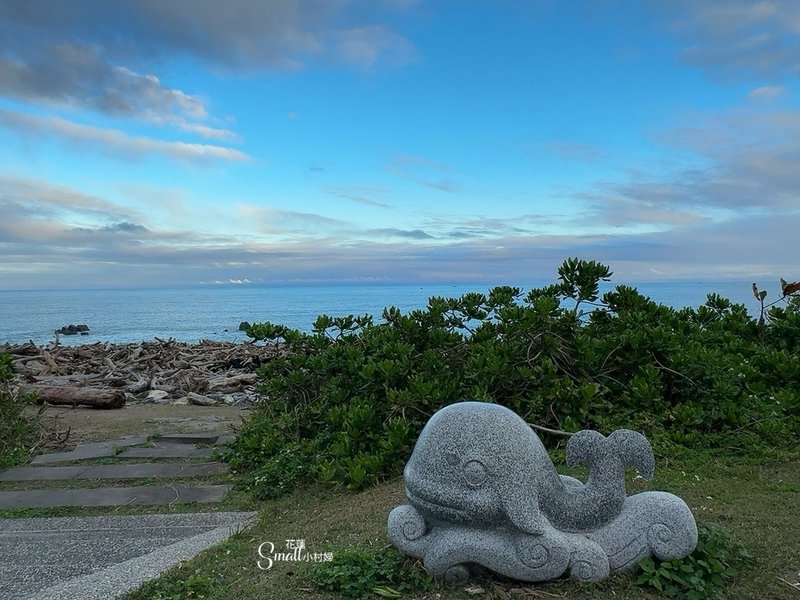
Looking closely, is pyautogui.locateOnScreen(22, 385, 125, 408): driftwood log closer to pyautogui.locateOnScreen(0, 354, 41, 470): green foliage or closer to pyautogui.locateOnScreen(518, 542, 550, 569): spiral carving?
pyautogui.locateOnScreen(0, 354, 41, 470): green foliage

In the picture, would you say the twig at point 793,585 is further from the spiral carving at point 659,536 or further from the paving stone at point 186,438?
the paving stone at point 186,438

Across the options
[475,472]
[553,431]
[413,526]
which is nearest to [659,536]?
[475,472]

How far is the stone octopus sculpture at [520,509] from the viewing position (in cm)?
349

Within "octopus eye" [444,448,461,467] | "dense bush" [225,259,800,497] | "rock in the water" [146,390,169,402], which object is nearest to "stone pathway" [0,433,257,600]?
"dense bush" [225,259,800,497]

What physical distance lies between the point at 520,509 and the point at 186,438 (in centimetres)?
663

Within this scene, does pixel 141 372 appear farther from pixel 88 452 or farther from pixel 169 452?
pixel 169 452

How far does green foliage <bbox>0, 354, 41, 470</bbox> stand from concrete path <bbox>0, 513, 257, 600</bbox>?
2.58 m

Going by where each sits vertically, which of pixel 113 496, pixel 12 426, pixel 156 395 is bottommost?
pixel 156 395

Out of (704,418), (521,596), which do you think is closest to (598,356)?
(704,418)

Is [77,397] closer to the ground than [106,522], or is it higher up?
closer to the ground

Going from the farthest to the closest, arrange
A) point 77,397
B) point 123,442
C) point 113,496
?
point 77,397 → point 123,442 → point 113,496

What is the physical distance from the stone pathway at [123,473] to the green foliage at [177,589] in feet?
8.19

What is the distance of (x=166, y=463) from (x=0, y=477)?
5.93 feet

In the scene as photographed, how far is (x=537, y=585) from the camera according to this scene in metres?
3.57
